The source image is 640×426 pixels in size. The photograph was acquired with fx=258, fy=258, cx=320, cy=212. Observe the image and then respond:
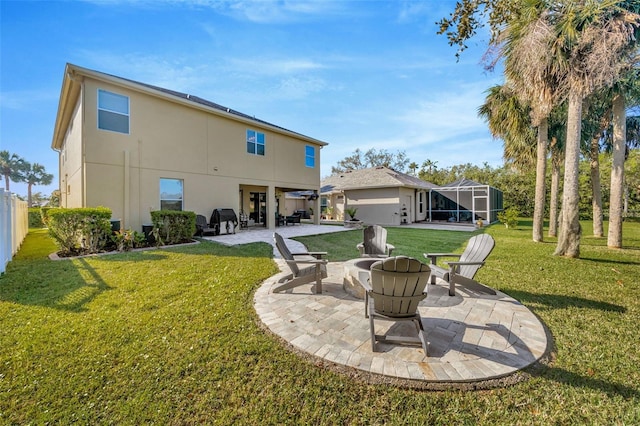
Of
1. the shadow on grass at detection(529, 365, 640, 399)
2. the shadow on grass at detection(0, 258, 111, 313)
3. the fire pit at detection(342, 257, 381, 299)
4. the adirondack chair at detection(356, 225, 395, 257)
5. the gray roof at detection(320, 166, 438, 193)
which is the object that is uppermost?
the gray roof at detection(320, 166, 438, 193)

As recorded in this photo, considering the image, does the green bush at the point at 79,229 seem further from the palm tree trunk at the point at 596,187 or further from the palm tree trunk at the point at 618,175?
the palm tree trunk at the point at 596,187

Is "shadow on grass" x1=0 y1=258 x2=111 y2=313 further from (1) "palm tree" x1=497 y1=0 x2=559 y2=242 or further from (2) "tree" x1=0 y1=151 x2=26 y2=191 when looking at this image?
(2) "tree" x1=0 y1=151 x2=26 y2=191

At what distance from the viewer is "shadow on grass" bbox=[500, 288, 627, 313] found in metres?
4.35

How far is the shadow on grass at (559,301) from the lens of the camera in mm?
4348

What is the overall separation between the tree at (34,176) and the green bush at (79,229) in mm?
53081

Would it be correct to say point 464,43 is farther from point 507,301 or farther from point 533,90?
point 533,90

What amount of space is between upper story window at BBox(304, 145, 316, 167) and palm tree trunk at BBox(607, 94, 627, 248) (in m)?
14.3

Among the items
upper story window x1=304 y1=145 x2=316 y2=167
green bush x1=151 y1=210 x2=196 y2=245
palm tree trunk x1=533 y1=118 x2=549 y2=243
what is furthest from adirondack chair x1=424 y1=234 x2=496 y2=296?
upper story window x1=304 y1=145 x2=316 y2=167

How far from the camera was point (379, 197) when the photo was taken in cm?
2119

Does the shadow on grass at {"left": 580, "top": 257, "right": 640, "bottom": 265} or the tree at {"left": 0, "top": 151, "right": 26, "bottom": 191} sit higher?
the tree at {"left": 0, "top": 151, "right": 26, "bottom": 191}

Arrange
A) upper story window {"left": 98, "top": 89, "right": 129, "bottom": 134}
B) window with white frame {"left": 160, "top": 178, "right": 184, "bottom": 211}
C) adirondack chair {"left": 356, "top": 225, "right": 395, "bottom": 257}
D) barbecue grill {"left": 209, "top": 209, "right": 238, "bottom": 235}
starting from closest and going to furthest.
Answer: adirondack chair {"left": 356, "top": 225, "right": 395, "bottom": 257} < upper story window {"left": 98, "top": 89, "right": 129, "bottom": 134} < window with white frame {"left": 160, "top": 178, "right": 184, "bottom": 211} < barbecue grill {"left": 209, "top": 209, "right": 238, "bottom": 235}

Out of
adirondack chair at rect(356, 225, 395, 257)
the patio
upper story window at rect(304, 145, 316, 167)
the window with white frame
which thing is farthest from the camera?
upper story window at rect(304, 145, 316, 167)

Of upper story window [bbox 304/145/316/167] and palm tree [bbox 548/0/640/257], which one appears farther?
upper story window [bbox 304/145/316/167]

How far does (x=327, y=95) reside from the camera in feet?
47.1
